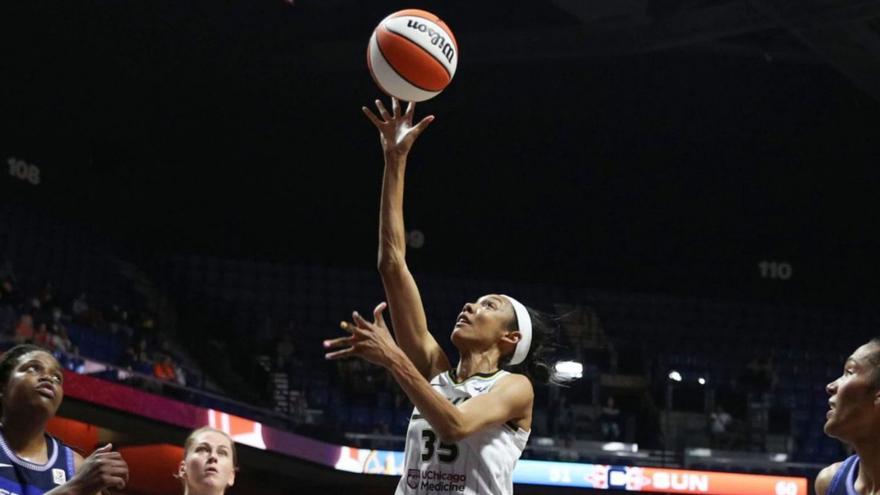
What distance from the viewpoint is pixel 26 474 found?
13.0 feet

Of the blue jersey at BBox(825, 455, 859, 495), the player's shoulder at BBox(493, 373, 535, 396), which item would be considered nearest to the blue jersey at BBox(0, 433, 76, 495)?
the player's shoulder at BBox(493, 373, 535, 396)

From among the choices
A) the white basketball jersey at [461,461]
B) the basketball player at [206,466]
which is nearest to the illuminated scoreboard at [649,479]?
the basketball player at [206,466]

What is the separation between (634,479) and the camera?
1413 centimetres

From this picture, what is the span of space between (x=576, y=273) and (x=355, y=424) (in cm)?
535

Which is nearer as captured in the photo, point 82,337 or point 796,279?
point 82,337

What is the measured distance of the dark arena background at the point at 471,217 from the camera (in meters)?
14.1

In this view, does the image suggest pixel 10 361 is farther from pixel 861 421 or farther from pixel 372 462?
pixel 372 462

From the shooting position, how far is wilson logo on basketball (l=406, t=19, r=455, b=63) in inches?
194

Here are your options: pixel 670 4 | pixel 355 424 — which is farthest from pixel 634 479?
pixel 670 4

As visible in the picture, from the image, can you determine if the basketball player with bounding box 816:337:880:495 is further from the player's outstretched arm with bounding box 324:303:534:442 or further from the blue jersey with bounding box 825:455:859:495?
the player's outstretched arm with bounding box 324:303:534:442

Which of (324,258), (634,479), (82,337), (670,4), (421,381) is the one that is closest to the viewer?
(421,381)

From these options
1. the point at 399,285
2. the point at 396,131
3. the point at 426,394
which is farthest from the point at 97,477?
the point at 396,131

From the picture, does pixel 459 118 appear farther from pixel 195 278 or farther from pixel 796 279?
pixel 796 279

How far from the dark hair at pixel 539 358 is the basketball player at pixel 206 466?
1111 mm
